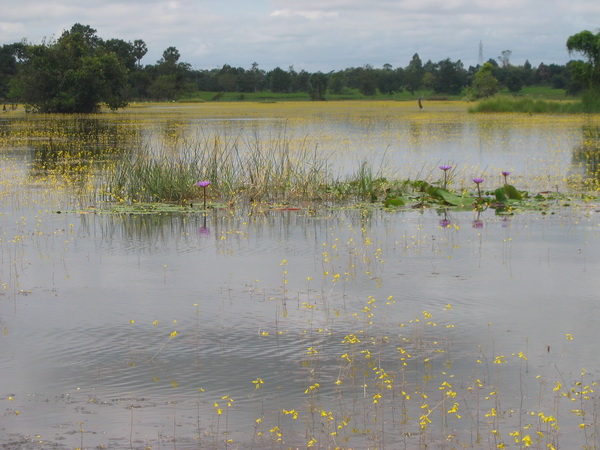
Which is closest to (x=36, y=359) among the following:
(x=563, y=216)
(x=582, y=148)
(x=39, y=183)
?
(x=563, y=216)

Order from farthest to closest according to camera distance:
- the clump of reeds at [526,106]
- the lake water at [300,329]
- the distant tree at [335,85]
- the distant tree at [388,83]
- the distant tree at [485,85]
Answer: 1. the distant tree at [388,83]
2. the distant tree at [335,85]
3. the distant tree at [485,85]
4. the clump of reeds at [526,106]
5. the lake water at [300,329]

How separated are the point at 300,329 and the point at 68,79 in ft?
205

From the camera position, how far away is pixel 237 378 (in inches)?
265

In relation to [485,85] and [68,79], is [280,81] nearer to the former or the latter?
[485,85]

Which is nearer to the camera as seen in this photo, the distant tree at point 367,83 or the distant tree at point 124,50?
the distant tree at point 124,50

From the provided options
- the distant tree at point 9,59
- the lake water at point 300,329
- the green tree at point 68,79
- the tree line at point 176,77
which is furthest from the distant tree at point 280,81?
the lake water at point 300,329

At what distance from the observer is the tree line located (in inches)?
2650

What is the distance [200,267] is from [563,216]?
632 cm

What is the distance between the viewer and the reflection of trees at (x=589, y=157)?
66.9ft

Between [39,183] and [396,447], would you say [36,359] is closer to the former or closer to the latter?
[396,447]

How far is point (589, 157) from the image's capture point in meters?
25.7

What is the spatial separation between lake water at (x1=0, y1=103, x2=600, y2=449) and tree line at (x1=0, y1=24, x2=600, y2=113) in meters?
49.0

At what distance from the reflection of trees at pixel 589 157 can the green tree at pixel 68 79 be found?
131 ft

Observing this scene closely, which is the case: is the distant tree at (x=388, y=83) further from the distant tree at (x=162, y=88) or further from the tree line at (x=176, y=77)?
the distant tree at (x=162, y=88)
